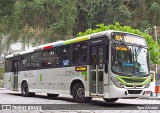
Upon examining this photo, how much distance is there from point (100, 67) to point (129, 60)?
1.29m

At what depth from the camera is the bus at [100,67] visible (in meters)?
13.5

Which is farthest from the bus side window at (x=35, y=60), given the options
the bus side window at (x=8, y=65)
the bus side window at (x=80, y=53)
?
the bus side window at (x=80, y=53)

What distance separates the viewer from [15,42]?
50938 millimetres

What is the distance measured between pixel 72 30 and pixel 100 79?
40.3 metres

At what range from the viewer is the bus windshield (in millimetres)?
13531

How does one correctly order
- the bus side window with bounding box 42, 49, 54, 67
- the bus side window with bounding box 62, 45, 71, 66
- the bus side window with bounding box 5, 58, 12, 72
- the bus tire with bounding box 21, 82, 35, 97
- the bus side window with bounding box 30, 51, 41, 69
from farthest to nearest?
the bus side window with bounding box 5, 58, 12, 72 < the bus tire with bounding box 21, 82, 35, 97 < the bus side window with bounding box 30, 51, 41, 69 < the bus side window with bounding box 42, 49, 54, 67 < the bus side window with bounding box 62, 45, 71, 66

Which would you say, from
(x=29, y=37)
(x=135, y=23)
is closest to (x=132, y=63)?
(x=29, y=37)

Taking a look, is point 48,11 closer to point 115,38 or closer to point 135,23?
point 135,23

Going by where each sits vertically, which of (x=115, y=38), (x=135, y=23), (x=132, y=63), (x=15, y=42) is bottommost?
(x=132, y=63)

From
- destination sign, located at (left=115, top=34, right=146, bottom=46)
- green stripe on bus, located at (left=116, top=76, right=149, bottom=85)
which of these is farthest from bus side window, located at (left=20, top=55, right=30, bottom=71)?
green stripe on bus, located at (left=116, top=76, right=149, bottom=85)

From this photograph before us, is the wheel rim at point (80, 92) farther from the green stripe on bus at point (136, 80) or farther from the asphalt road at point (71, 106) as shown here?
the green stripe on bus at point (136, 80)

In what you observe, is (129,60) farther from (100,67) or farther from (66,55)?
(66,55)

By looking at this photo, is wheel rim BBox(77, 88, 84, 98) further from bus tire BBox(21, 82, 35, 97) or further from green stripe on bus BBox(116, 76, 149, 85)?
bus tire BBox(21, 82, 35, 97)

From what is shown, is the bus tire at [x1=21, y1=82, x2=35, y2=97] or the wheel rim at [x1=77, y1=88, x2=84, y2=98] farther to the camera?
the bus tire at [x1=21, y1=82, x2=35, y2=97]
